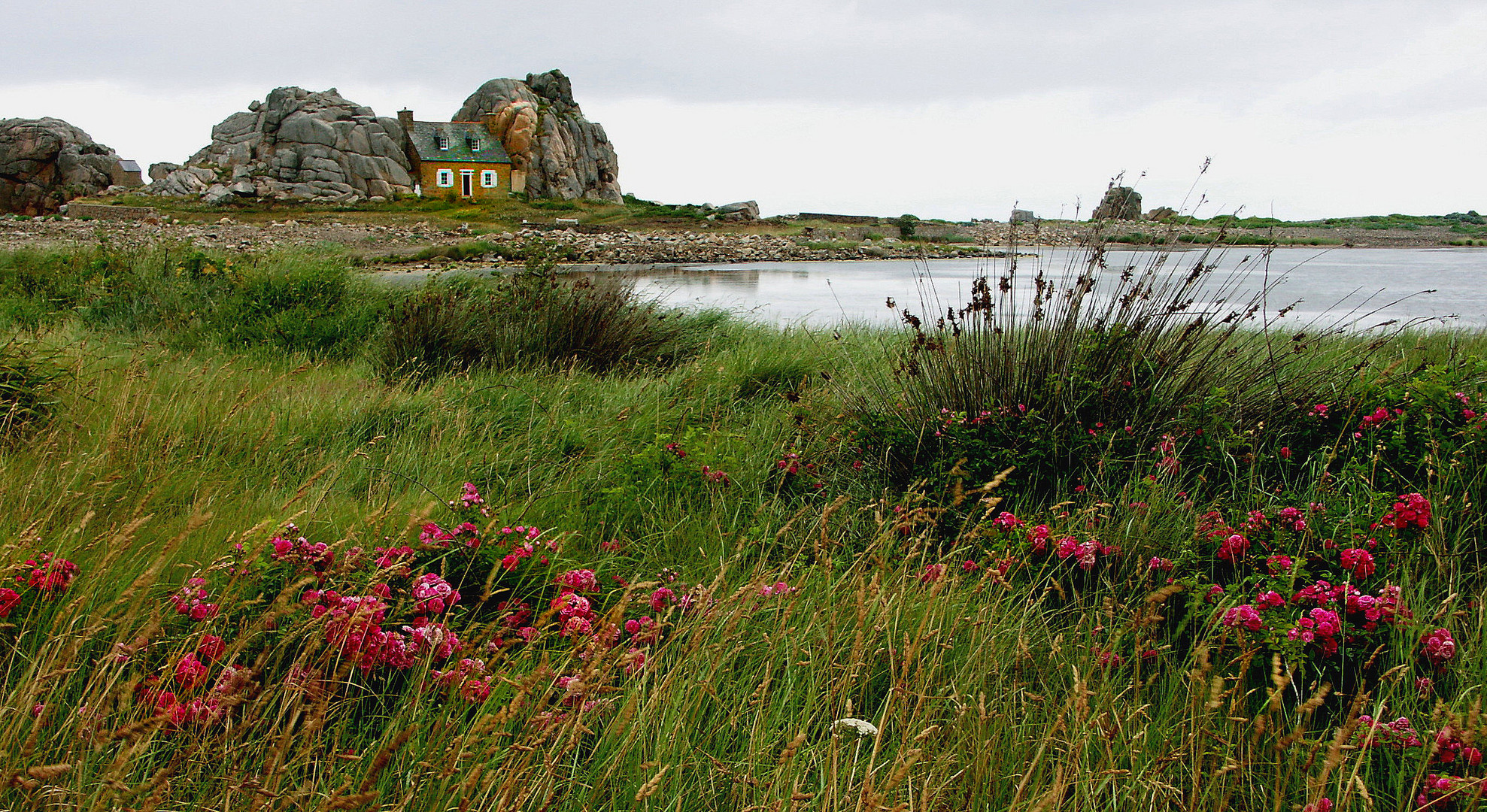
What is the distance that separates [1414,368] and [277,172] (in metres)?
51.0

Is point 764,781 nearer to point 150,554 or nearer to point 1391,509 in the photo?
point 150,554

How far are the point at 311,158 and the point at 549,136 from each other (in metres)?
13.0

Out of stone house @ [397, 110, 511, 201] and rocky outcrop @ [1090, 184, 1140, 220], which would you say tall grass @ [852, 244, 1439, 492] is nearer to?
rocky outcrop @ [1090, 184, 1140, 220]

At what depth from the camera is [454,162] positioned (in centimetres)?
4994

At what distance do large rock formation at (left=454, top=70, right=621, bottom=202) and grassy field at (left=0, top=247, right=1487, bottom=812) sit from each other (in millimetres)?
49493

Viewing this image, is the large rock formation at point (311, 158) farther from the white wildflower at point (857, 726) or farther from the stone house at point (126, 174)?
the white wildflower at point (857, 726)

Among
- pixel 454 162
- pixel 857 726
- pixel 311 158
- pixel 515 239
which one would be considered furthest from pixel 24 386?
pixel 454 162

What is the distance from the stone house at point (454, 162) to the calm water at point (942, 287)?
2600cm

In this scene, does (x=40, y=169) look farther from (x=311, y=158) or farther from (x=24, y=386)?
(x=24, y=386)

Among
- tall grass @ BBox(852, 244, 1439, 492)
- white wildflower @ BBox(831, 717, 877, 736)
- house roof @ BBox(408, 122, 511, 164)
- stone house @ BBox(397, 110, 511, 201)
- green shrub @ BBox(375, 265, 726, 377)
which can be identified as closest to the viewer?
white wildflower @ BBox(831, 717, 877, 736)

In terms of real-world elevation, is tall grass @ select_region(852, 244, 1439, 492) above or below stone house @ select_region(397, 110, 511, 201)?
below

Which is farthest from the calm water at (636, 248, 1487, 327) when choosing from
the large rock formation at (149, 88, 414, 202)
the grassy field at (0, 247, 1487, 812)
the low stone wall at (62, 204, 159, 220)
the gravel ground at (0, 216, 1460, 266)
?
the large rock formation at (149, 88, 414, 202)

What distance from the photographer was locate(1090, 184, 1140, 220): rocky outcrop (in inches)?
157

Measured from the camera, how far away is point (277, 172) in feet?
152
